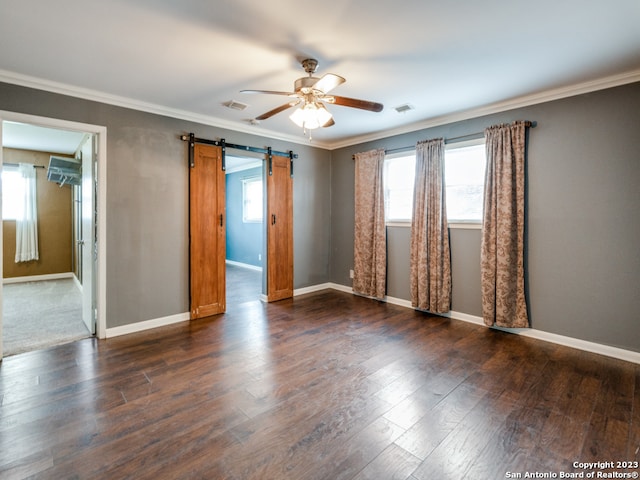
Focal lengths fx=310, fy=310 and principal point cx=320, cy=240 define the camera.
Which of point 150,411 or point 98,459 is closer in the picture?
point 98,459

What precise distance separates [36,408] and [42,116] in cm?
258

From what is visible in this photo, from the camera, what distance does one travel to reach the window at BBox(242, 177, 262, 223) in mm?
7473

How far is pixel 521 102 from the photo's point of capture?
3404 millimetres

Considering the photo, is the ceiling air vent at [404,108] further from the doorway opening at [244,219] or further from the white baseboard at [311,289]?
the doorway opening at [244,219]

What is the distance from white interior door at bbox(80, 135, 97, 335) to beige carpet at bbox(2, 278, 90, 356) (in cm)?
24

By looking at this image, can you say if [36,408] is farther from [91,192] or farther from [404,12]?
[404,12]

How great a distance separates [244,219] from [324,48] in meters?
5.95

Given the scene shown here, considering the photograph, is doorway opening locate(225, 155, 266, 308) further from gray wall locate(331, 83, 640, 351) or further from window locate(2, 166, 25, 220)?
gray wall locate(331, 83, 640, 351)

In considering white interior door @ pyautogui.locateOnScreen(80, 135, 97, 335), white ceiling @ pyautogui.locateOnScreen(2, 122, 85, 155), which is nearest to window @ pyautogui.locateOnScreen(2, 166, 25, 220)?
white ceiling @ pyautogui.locateOnScreen(2, 122, 85, 155)

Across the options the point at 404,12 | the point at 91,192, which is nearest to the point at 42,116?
the point at 91,192

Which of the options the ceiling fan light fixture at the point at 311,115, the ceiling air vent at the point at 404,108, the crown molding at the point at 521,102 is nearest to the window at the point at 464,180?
the crown molding at the point at 521,102

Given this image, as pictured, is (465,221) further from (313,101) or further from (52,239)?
(52,239)

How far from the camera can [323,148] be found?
555 cm

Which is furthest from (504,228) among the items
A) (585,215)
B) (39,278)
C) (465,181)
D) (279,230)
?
(39,278)
